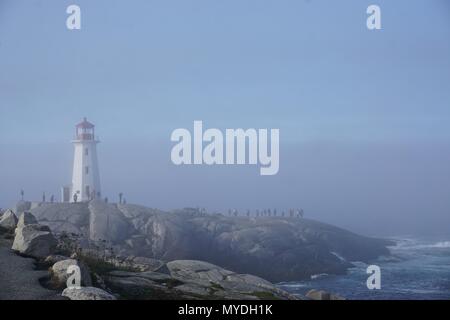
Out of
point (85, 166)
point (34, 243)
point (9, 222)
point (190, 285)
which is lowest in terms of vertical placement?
point (190, 285)

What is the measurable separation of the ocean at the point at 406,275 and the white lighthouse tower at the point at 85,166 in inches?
282

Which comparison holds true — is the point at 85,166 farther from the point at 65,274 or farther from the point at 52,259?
the point at 65,274

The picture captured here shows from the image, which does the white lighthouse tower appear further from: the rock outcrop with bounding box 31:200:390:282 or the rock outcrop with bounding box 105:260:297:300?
the rock outcrop with bounding box 105:260:297:300

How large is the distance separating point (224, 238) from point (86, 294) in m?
8.07

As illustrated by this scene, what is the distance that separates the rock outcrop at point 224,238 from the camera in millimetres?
16703

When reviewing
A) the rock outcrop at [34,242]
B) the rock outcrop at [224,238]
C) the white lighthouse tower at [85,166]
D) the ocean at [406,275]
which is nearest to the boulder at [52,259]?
the rock outcrop at [34,242]

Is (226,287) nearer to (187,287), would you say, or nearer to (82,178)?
(187,287)

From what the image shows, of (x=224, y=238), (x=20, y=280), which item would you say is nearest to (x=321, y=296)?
(x=224, y=238)

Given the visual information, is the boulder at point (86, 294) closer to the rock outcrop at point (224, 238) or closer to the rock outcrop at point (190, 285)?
the rock outcrop at point (190, 285)

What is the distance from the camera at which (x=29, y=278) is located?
11.5 metres

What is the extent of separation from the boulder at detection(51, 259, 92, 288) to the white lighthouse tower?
473 cm

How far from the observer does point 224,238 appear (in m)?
18.0
